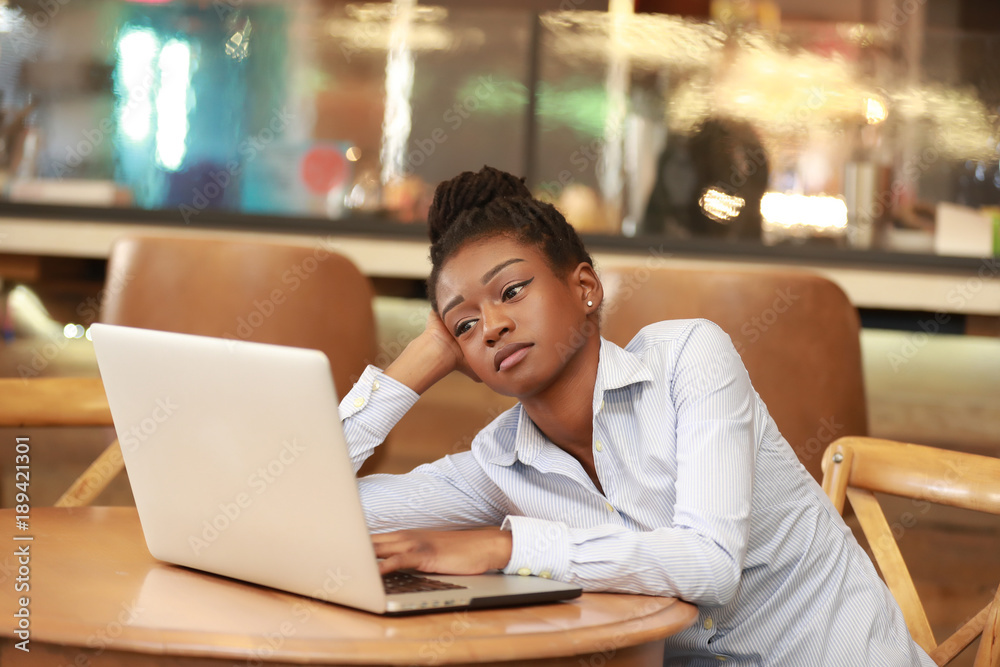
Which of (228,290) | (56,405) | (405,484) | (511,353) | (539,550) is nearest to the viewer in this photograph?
(539,550)

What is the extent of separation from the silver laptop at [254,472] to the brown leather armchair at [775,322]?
1003 mm

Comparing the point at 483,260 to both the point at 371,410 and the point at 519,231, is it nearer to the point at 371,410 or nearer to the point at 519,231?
the point at 519,231

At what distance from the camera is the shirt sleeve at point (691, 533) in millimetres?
817

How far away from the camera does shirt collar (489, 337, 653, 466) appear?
1006mm

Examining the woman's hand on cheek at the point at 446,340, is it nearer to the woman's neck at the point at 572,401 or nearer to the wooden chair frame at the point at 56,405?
the woman's neck at the point at 572,401

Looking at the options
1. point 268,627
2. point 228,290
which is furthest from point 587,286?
point 228,290

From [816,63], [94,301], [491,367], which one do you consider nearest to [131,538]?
[491,367]

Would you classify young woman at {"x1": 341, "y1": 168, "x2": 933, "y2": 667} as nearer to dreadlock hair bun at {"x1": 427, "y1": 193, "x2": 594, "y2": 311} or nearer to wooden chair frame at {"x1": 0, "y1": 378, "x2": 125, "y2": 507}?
dreadlock hair bun at {"x1": 427, "y1": 193, "x2": 594, "y2": 311}

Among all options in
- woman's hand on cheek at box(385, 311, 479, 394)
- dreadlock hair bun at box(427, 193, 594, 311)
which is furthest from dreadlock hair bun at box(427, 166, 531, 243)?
woman's hand on cheek at box(385, 311, 479, 394)

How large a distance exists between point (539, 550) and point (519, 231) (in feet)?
1.28

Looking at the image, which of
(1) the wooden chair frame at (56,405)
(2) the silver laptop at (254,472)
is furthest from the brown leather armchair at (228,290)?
→ (2) the silver laptop at (254,472)

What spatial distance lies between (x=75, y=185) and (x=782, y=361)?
1983 millimetres

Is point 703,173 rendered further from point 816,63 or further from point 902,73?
point 902,73

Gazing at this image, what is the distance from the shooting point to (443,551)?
843mm
